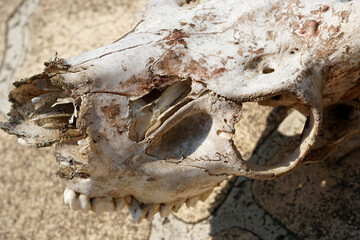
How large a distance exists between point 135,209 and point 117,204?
57mm

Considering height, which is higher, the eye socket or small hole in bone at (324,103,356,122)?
the eye socket

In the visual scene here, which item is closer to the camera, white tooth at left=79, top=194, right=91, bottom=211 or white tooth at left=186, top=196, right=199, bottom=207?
white tooth at left=79, top=194, right=91, bottom=211

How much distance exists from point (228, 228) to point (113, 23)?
972mm

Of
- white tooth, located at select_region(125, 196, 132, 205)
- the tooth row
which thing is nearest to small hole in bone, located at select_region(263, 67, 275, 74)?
the tooth row

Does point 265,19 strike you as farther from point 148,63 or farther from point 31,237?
point 31,237

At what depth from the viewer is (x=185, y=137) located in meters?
1.19

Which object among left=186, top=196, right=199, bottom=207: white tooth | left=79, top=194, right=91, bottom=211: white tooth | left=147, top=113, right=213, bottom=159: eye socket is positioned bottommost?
left=186, top=196, right=199, bottom=207: white tooth

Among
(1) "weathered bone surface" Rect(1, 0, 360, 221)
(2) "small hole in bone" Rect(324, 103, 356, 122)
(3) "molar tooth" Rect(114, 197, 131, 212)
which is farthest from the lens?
(2) "small hole in bone" Rect(324, 103, 356, 122)

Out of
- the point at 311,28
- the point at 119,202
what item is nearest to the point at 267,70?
the point at 311,28

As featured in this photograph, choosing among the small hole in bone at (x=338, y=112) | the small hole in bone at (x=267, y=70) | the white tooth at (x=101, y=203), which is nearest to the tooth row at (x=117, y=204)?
the white tooth at (x=101, y=203)

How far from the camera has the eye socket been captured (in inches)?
46.1

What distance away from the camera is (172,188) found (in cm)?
118

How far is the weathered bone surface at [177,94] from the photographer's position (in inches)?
43.9

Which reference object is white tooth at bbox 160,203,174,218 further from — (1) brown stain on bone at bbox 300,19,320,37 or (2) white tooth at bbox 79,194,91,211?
(1) brown stain on bone at bbox 300,19,320,37
